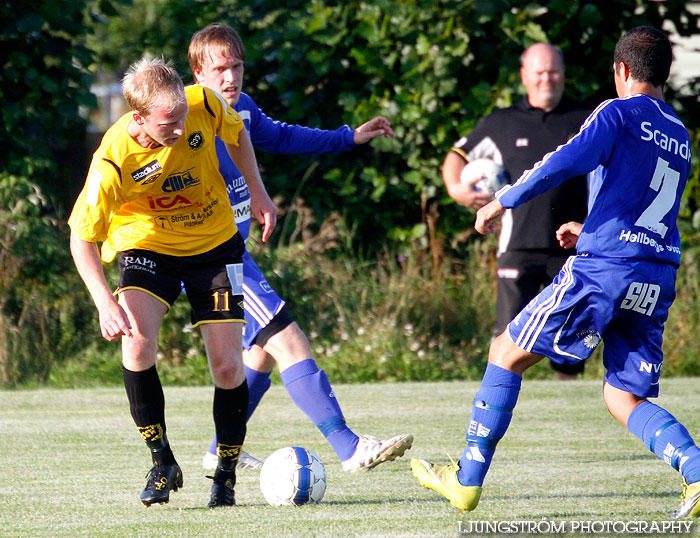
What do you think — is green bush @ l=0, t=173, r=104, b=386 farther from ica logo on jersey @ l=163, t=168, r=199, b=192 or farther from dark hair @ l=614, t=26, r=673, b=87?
dark hair @ l=614, t=26, r=673, b=87

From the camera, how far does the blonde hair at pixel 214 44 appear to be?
204 inches

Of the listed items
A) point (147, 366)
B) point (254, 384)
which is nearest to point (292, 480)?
point (147, 366)

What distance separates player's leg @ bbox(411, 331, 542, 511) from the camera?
13.3 ft

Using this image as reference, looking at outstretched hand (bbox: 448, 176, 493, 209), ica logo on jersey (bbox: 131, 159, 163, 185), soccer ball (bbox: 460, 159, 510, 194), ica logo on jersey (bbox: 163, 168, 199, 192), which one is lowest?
outstretched hand (bbox: 448, 176, 493, 209)

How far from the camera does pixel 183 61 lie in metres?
11.4

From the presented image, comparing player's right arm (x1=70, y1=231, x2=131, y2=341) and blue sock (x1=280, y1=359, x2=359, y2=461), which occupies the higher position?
player's right arm (x1=70, y1=231, x2=131, y2=341)

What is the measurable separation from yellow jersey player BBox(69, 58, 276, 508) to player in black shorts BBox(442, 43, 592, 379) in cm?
229

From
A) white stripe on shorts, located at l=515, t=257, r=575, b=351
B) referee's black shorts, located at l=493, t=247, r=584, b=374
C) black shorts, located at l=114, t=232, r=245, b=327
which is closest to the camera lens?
white stripe on shorts, located at l=515, t=257, r=575, b=351

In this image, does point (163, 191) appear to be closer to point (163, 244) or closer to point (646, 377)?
point (163, 244)

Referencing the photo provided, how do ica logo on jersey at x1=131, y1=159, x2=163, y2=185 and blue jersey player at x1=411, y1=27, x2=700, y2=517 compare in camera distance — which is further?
ica logo on jersey at x1=131, y1=159, x2=163, y2=185

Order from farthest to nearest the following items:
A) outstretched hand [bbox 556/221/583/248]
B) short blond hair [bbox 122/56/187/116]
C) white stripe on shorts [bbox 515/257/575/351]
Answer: outstretched hand [bbox 556/221/583/248] → short blond hair [bbox 122/56/187/116] → white stripe on shorts [bbox 515/257/575/351]

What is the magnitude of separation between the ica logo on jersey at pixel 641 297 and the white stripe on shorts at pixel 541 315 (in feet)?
0.69

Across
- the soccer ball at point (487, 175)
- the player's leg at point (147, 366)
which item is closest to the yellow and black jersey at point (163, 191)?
the player's leg at point (147, 366)

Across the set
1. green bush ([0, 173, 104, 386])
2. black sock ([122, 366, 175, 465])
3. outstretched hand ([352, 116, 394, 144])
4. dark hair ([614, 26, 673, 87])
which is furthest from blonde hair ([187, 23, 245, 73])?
green bush ([0, 173, 104, 386])
